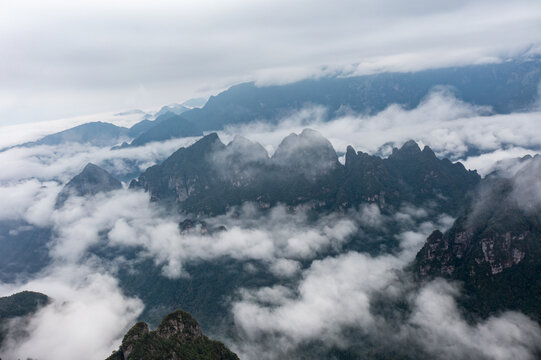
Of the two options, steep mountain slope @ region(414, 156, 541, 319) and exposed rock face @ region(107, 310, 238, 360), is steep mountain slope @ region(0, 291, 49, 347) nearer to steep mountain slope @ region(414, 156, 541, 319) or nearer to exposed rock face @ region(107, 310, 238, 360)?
exposed rock face @ region(107, 310, 238, 360)

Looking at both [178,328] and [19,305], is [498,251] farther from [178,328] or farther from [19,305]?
[19,305]

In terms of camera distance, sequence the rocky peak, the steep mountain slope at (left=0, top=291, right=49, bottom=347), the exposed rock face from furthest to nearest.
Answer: the steep mountain slope at (left=0, top=291, right=49, bottom=347), the rocky peak, the exposed rock face

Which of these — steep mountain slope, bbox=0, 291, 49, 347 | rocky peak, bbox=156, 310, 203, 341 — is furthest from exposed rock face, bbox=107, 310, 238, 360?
steep mountain slope, bbox=0, 291, 49, 347

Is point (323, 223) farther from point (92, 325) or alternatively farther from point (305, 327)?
point (92, 325)

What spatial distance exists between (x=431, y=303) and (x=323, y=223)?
279 feet

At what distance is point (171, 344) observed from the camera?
70.2 m

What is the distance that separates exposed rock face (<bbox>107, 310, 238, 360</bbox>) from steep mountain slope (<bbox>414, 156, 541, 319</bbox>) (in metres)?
88.0

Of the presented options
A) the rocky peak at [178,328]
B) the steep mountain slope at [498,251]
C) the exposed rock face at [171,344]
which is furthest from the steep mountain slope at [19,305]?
the steep mountain slope at [498,251]

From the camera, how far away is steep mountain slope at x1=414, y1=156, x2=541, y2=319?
339 feet

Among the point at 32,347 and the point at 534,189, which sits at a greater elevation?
the point at 534,189

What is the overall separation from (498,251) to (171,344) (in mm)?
107363

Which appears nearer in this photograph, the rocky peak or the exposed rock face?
the exposed rock face

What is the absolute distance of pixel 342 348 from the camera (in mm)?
106125

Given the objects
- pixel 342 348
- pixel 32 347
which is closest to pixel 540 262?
pixel 342 348
